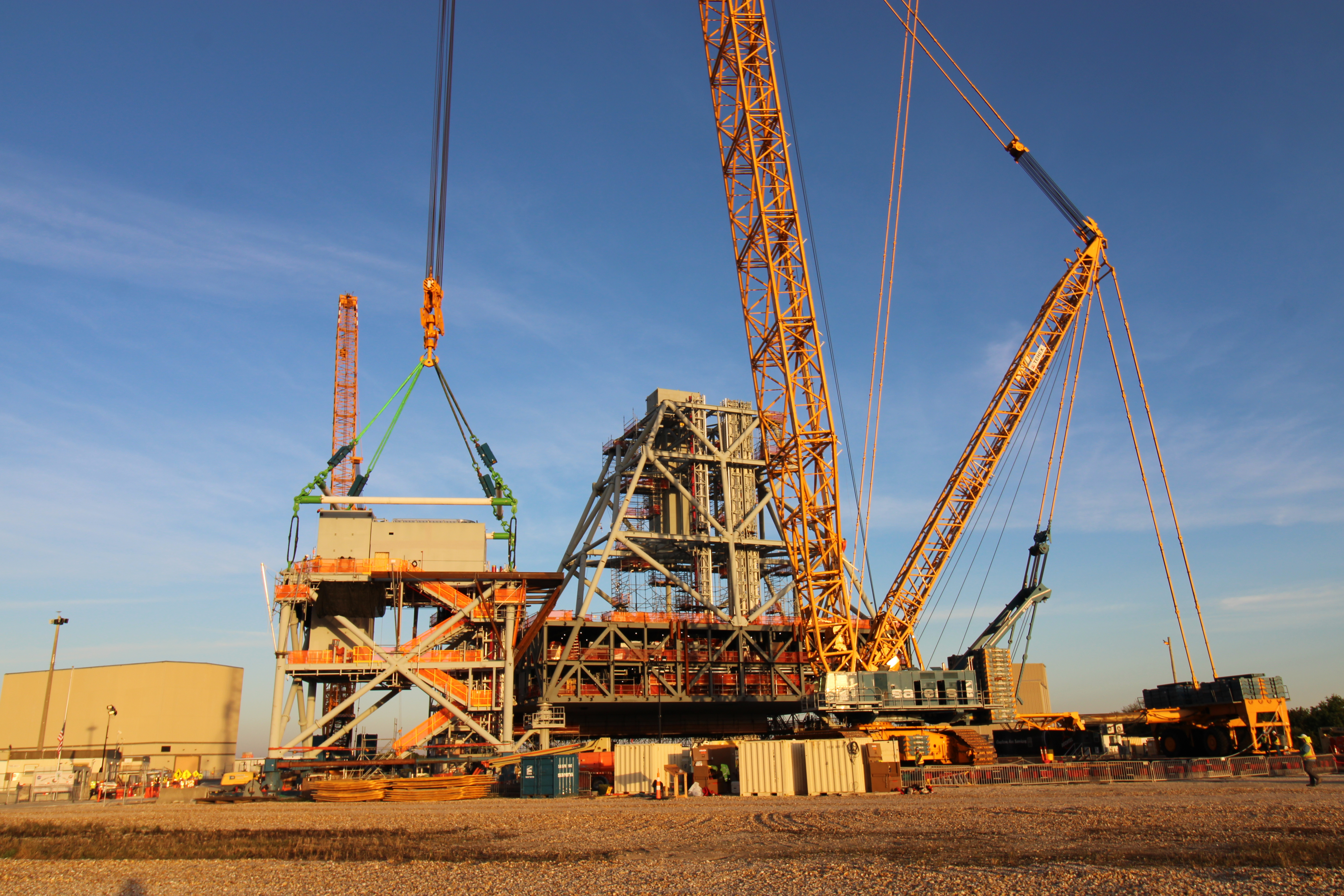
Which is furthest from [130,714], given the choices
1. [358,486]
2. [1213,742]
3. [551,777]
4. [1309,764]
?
[1309,764]

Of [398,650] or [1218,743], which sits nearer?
[1218,743]

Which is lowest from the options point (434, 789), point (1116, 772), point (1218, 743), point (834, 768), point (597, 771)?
point (1116, 772)

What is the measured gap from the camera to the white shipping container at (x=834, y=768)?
110 feet

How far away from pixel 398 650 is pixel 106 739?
141 feet

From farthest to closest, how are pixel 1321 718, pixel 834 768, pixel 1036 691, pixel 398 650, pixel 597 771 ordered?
pixel 1036 691 < pixel 1321 718 < pixel 398 650 < pixel 597 771 < pixel 834 768

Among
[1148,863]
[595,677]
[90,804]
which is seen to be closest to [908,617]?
[595,677]

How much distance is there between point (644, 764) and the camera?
123 feet

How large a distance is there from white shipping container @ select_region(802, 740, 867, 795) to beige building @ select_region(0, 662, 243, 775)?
71613 millimetres

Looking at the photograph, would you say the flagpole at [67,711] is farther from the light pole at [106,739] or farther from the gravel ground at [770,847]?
the gravel ground at [770,847]

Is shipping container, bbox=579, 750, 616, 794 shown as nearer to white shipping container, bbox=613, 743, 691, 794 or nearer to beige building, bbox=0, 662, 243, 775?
white shipping container, bbox=613, 743, 691, 794

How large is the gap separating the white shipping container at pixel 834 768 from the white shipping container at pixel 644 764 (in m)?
5.42

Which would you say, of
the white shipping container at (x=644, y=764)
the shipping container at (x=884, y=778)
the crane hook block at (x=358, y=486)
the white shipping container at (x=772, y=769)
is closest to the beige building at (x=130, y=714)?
the crane hook block at (x=358, y=486)

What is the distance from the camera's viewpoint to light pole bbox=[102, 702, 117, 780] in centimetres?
6756

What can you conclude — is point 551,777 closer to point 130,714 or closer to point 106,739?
point 106,739
